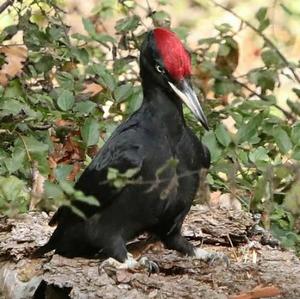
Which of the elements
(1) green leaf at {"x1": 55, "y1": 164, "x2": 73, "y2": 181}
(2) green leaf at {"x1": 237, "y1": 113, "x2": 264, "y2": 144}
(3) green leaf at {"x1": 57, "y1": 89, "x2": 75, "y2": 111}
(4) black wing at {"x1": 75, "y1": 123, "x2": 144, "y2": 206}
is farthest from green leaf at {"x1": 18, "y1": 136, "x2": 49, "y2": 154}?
(4) black wing at {"x1": 75, "y1": 123, "x2": 144, "y2": 206}

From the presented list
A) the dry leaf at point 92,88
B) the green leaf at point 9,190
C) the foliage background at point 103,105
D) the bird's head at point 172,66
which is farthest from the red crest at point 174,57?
the dry leaf at point 92,88

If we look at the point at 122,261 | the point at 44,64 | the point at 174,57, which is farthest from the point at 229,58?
the point at 122,261

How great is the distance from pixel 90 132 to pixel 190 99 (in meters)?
1.12

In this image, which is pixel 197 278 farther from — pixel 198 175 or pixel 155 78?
pixel 155 78

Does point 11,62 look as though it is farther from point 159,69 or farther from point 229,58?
point 159,69

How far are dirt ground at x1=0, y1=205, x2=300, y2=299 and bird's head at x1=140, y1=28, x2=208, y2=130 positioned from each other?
20.8 inches

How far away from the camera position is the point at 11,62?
6.30 metres

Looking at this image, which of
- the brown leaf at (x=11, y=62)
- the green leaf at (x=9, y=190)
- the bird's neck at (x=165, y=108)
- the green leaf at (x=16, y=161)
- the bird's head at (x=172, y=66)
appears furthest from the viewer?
the brown leaf at (x=11, y=62)

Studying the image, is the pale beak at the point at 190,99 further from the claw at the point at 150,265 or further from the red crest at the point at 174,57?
the claw at the point at 150,265

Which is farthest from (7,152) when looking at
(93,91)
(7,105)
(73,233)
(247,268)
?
(247,268)

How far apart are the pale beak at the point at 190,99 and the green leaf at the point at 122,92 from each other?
131cm

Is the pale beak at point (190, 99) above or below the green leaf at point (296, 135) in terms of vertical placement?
above

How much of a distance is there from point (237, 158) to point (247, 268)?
1.15 m

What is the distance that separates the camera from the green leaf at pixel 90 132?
5.68 meters
